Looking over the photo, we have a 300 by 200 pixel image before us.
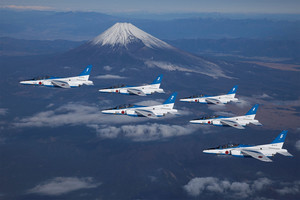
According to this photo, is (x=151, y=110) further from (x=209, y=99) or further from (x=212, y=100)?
(x=212, y=100)

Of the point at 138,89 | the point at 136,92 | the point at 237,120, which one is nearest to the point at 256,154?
the point at 237,120

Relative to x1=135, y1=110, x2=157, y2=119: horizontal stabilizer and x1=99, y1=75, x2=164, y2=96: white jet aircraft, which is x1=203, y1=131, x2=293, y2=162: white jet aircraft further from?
x1=99, y1=75, x2=164, y2=96: white jet aircraft

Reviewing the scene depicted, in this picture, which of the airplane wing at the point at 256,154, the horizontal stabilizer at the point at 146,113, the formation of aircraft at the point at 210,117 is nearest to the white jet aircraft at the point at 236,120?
the formation of aircraft at the point at 210,117

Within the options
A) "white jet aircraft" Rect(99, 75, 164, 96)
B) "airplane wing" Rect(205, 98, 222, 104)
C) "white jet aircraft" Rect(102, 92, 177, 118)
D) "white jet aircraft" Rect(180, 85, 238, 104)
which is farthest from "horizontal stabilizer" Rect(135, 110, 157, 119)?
"airplane wing" Rect(205, 98, 222, 104)

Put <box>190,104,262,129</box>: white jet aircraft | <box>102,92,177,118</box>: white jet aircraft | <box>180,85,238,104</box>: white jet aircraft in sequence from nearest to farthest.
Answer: <box>190,104,262,129</box>: white jet aircraft
<box>102,92,177,118</box>: white jet aircraft
<box>180,85,238,104</box>: white jet aircraft

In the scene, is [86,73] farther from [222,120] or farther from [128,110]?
[222,120]

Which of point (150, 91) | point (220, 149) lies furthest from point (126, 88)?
point (220, 149)

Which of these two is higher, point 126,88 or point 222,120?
point 126,88

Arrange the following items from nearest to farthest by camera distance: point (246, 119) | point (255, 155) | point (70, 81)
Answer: point (255, 155) → point (246, 119) → point (70, 81)

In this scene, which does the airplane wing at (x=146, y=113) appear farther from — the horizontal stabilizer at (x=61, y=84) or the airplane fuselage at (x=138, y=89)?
the horizontal stabilizer at (x=61, y=84)

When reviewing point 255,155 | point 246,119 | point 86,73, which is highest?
point 86,73

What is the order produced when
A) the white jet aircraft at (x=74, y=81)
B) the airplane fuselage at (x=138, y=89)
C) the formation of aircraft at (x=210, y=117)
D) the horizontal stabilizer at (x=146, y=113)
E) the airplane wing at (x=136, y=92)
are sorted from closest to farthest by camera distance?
the formation of aircraft at (x=210, y=117) → the horizontal stabilizer at (x=146, y=113) → the white jet aircraft at (x=74, y=81) → the airplane wing at (x=136, y=92) → the airplane fuselage at (x=138, y=89)
